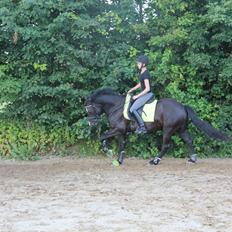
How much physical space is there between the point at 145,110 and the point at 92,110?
1.19 m

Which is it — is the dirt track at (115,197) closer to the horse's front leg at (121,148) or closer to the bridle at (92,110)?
the horse's front leg at (121,148)

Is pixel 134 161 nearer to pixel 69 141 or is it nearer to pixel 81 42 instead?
pixel 69 141

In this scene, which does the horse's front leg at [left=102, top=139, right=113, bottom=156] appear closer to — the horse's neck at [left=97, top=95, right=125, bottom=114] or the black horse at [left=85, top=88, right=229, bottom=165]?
the black horse at [left=85, top=88, right=229, bottom=165]

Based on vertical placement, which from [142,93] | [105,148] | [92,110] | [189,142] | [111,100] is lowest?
[105,148]

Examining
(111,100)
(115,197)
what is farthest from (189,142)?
(115,197)

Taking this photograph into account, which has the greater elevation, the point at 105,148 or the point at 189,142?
the point at 189,142

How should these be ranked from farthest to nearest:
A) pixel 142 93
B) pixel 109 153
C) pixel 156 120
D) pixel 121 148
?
pixel 109 153 → pixel 121 148 → pixel 156 120 → pixel 142 93

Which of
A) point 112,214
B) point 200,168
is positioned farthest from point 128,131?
point 112,214

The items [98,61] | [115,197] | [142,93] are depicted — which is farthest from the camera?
[98,61]

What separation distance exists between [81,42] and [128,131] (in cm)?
249

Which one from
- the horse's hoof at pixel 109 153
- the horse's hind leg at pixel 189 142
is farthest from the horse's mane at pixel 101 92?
the horse's hind leg at pixel 189 142

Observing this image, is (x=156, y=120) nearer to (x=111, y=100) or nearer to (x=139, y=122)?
(x=139, y=122)

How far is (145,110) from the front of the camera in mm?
10289

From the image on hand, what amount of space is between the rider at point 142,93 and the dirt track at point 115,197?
3.15 ft
